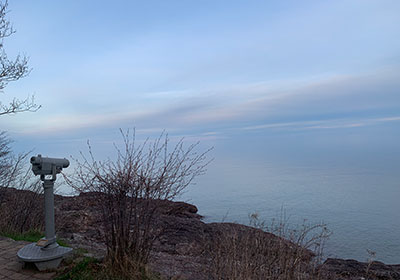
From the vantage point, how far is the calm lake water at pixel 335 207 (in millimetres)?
11812

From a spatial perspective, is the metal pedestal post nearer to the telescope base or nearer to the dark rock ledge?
the telescope base

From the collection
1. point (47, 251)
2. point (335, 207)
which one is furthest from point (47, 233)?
point (335, 207)

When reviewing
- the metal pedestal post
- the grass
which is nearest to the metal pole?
the metal pedestal post

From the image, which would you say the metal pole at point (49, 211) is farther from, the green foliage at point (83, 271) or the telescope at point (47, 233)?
the green foliage at point (83, 271)

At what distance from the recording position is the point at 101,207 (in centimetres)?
452

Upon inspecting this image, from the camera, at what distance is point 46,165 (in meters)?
4.74

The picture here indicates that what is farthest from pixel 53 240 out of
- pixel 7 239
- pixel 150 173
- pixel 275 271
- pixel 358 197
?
pixel 358 197

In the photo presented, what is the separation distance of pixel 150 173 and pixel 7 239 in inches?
163

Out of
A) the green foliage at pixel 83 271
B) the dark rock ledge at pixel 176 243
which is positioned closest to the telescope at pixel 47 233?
the green foliage at pixel 83 271

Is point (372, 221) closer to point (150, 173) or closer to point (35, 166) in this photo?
point (150, 173)

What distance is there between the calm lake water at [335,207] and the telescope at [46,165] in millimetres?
3915

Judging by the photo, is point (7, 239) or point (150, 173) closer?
point (150, 173)

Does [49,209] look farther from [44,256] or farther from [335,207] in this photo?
[335,207]

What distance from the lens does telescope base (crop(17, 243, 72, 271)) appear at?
469cm
